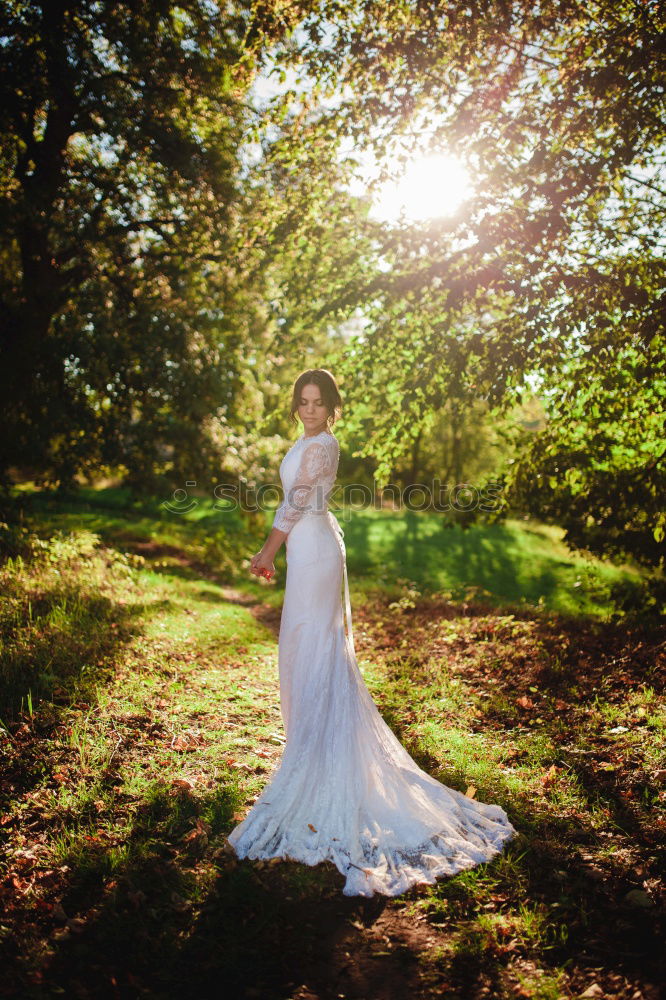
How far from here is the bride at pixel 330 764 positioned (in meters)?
4.32

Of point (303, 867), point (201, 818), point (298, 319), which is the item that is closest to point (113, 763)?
point (201, 818)

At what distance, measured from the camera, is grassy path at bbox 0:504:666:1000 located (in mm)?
3500

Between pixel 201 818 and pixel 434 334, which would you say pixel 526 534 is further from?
pixel 201 818

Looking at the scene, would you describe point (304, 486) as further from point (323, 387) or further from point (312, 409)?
point (323, 387)

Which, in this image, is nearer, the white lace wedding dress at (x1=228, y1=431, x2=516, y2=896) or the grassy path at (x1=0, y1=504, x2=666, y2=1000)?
the grassy path at (x1=0, y1=504, x2=666, y2=1000)

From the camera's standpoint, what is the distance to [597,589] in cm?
1377

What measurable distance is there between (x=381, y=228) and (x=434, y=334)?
4.88 feet

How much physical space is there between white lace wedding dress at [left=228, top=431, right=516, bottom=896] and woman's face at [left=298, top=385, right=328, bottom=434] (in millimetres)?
120

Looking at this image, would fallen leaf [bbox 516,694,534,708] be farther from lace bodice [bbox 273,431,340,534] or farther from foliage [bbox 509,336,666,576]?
lace bodice [bbox 273,431,340,534]

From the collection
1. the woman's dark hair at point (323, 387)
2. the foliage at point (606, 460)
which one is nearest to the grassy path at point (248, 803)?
the foliage at point (606, 460)

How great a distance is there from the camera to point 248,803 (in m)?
5.12

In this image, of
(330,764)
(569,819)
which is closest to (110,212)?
(330,764)

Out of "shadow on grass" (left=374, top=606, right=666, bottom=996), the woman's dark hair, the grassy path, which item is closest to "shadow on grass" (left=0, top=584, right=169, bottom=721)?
the grassy path

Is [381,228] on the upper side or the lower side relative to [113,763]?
upper
